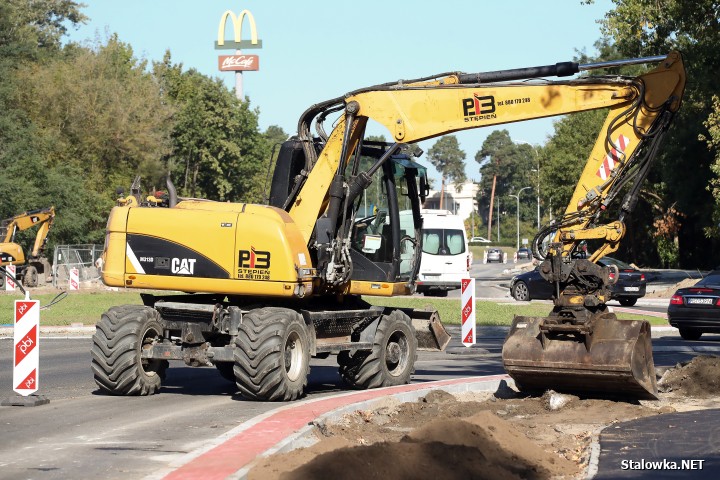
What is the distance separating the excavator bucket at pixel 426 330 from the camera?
16.6 meters

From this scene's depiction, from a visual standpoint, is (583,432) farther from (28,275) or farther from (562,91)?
(28,275)

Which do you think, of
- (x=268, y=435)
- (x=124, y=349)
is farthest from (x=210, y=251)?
(x=268, y=435)

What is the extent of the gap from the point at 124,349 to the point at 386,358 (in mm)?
3609

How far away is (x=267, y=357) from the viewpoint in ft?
44.3

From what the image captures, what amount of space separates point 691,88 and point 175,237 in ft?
104

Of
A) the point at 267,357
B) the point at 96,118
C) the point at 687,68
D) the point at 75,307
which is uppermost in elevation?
the point at 96,118

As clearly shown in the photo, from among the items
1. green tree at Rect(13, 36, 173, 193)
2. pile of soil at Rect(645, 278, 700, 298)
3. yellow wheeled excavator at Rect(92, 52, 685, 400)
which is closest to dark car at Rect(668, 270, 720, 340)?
yellow wheeled excavator at Rect(92, 52, 685, 400)

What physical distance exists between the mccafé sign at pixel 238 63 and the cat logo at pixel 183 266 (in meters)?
104

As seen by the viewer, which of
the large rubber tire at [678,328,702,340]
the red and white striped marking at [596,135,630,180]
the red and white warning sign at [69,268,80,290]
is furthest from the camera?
the red and white warning sign at [69,268,80,290]

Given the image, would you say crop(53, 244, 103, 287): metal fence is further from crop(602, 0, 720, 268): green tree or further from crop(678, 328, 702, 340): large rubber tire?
crop(678, 328, 702, 340): large rubber tire

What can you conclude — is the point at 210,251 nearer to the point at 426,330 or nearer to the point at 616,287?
the point at 426,330

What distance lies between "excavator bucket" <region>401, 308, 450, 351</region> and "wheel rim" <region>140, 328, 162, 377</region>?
382 cm

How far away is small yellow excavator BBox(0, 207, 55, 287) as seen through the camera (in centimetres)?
4700

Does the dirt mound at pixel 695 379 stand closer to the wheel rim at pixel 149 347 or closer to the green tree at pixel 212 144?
the wheel rim at pixel 149 347
